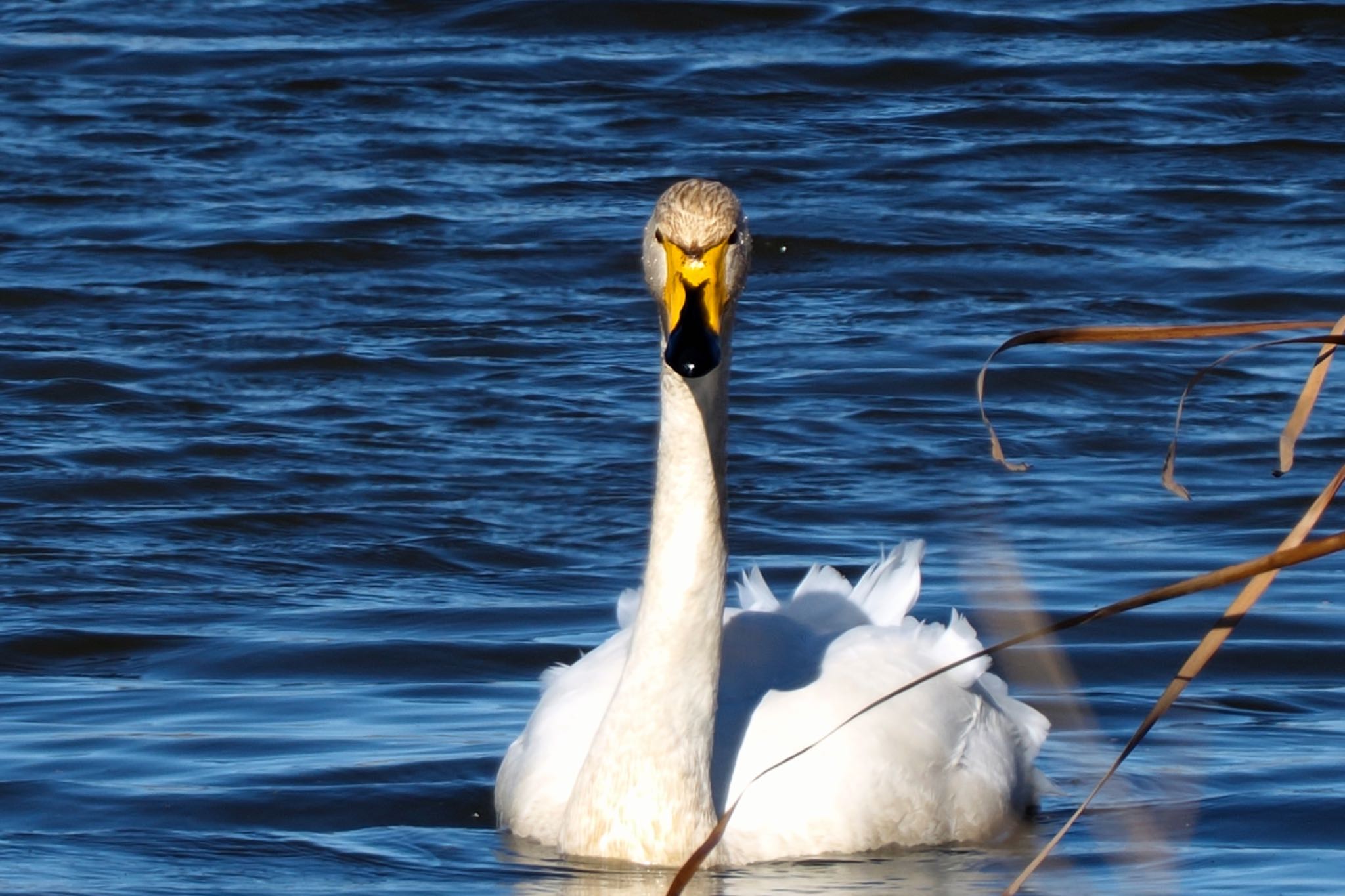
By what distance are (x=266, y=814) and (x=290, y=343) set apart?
18.3 feet

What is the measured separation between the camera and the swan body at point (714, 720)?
471cm

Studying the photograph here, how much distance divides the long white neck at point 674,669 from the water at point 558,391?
0.13 m

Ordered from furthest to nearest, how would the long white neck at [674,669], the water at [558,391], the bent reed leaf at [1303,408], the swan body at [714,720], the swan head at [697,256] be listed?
the water at [558,391] → the long white neck at [674,669] → the swan body at [714,720] → the swan head at [697,256] → the bent reed leaf at [1303,408]

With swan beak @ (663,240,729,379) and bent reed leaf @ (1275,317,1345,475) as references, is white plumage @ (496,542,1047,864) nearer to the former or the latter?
swan beak @ (663,240,729,379)

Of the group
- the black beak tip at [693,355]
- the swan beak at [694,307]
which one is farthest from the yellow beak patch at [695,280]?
the black beak tip at [693,355]

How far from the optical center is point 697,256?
4.52 meters

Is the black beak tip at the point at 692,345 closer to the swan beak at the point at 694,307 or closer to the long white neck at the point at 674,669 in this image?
the swan beak at the point at 694,307

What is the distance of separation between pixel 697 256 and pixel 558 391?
5.63 metres

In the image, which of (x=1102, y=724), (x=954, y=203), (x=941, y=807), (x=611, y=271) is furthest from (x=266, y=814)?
(x=954, y=203)

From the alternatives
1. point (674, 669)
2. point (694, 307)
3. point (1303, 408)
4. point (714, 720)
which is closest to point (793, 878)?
point (714, 720)

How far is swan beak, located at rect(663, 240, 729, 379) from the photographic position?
4137 millimetres

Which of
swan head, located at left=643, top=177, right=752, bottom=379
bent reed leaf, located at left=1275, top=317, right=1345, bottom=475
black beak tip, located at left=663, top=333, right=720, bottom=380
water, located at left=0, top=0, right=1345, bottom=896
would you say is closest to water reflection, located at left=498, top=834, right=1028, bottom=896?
water, located at left=0, top=0, right=1345, bottom=896

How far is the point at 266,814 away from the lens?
541cm

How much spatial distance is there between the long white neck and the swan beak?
0.93 ft
